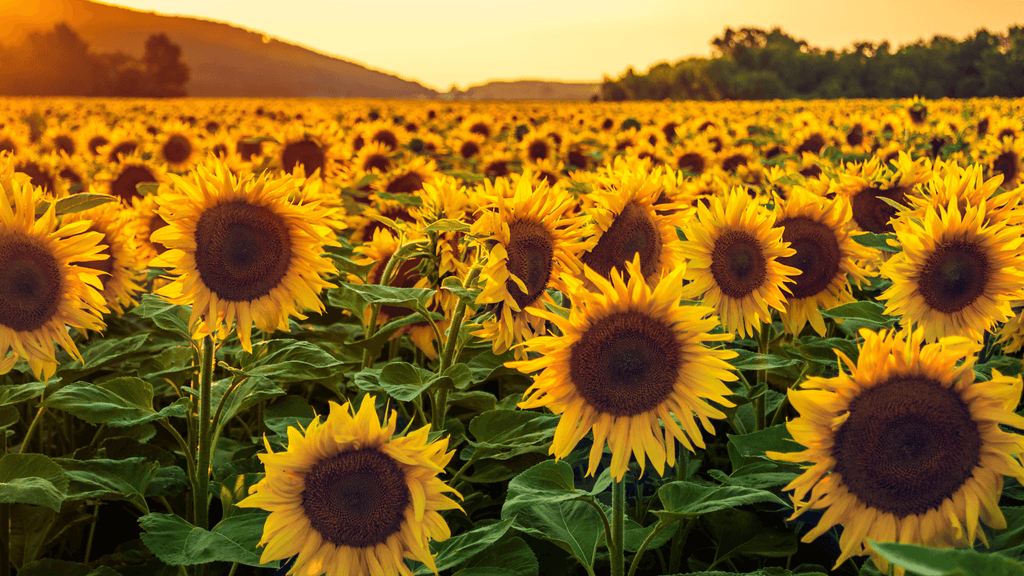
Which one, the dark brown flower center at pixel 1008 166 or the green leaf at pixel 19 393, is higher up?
the dark brown flower center at pixel 1008 166

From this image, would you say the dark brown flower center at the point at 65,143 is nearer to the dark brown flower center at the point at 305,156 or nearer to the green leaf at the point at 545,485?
the dark brown flower center at the point at 305,156

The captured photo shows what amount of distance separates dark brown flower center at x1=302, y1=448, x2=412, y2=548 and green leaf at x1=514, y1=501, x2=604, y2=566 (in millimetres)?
519

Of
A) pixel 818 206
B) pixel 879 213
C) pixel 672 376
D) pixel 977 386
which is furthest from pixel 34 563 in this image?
pixel 879 213

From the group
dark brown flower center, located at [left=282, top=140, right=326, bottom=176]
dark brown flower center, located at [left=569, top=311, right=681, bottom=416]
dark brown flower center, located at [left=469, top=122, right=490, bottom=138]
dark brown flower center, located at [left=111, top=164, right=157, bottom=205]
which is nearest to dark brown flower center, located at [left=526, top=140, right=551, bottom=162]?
dark brown flower center, located at [left=469, top=122, right=490, bottom=138]

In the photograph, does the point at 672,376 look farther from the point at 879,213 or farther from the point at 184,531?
the point at 879,213

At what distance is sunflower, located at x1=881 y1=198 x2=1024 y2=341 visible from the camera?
2.70m

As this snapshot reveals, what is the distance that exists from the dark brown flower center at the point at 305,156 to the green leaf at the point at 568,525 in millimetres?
4808

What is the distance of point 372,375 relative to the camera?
280cm

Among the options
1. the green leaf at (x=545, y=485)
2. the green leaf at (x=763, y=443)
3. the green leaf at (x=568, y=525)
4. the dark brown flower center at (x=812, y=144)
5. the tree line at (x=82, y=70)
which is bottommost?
the tree line at (x=82, y=70)

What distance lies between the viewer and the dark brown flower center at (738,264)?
3006 mm

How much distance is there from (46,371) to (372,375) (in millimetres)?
1136

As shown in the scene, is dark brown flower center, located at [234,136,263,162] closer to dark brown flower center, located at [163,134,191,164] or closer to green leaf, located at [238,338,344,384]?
dark brown flower center, located at [163,134,191,164]

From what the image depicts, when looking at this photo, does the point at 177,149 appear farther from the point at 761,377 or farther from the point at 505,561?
the point at 505,561

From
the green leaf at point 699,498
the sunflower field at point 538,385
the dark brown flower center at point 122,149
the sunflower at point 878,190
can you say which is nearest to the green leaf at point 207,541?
the sunflower field at point 538,385
